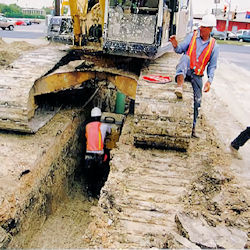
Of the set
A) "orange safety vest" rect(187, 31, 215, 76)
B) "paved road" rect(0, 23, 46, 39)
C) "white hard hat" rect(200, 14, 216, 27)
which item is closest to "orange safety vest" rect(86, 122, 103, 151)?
"orange safety vest" rect(187, 31, 215, 76)

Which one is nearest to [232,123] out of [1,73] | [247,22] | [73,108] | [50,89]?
[73,108]

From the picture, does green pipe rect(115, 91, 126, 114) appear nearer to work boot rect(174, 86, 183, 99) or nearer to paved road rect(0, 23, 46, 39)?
work boot rect(174, 86, 183, 99)

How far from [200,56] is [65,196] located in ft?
10.6

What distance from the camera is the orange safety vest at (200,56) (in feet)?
16.2

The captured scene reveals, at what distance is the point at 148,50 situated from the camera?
540 cm

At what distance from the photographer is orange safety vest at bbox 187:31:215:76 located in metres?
4.94

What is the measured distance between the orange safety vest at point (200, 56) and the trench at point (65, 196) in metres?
2.21

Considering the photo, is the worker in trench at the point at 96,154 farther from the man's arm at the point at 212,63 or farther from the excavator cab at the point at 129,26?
the man's arm at the point at 212,63

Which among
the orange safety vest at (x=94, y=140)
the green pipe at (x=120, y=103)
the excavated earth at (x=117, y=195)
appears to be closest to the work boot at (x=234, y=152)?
the excavated earth at (x=117, y=195)

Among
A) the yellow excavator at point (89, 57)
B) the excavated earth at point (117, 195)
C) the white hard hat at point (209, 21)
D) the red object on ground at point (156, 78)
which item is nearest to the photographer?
the excavated earth at point (117, 195)

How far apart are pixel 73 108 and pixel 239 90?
23.3ft

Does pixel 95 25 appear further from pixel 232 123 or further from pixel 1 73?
pixel 232 123

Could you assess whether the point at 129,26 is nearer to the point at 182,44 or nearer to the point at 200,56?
the point at 182,44

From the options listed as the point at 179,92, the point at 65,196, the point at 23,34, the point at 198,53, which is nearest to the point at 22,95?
the point at 65,196
